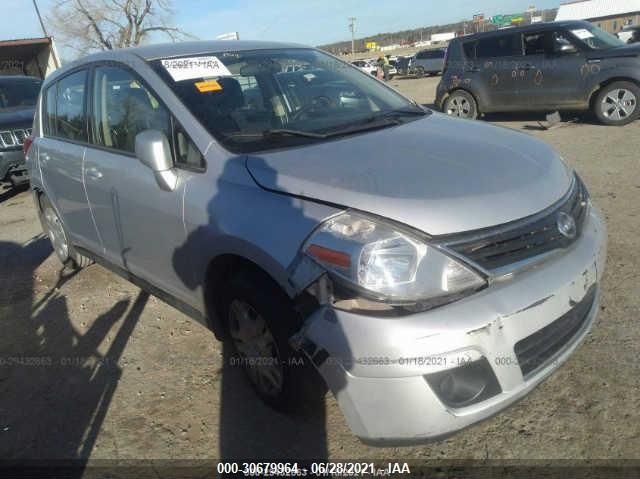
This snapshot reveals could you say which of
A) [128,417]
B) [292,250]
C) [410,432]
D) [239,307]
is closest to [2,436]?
[128,417]

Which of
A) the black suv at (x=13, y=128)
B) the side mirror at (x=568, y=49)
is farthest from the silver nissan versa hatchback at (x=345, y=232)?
the side mirror at (x=568, y=49)

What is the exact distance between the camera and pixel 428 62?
95.3 ft

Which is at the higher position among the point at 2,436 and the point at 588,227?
the point at 588,227

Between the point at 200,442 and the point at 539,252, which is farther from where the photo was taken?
the point at 200,442

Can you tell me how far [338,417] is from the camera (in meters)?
2.30

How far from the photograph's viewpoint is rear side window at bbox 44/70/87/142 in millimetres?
3264

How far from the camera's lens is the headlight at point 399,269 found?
65.2 inches

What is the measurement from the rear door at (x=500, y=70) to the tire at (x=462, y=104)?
0.27 metres

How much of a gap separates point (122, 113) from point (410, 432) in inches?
94.4

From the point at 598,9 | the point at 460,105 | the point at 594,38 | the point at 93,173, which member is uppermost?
the point at 598,9

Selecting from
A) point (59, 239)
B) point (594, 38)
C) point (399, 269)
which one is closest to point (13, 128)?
point (59, 239)

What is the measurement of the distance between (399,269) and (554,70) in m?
8.25

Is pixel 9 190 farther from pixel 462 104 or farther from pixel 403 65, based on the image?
pixel 403 65

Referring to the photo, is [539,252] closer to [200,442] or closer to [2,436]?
[200,442]
